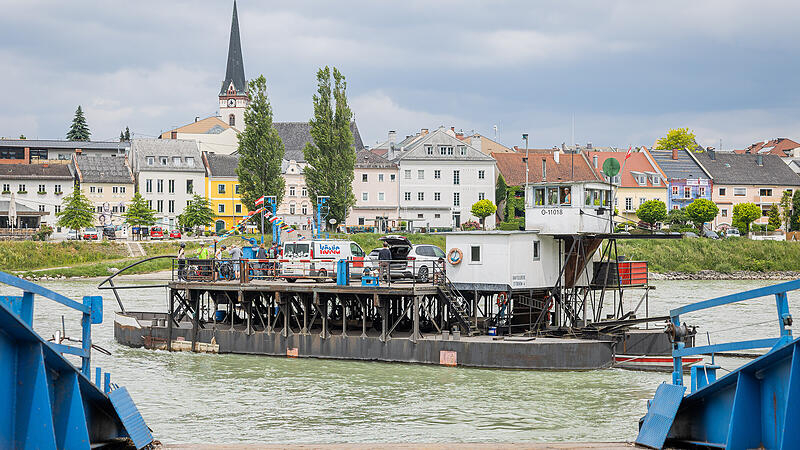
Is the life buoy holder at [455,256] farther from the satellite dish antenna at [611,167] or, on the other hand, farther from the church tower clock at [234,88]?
the church tower clock at [234,88]

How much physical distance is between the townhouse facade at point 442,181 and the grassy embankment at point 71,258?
87.7ft

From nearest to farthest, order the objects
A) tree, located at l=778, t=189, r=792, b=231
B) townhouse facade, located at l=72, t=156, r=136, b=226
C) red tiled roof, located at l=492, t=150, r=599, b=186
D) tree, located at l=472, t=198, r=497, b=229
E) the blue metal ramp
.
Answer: the blue metal ramp
tree, located at l=472, t=198, r=497, b=229
red tiled roof, located at l=492, t=150, r=599, b=186
townhouse facade, located at l=72, t=156, r=136, b=226
tree, located at l=778, t=189, r=792, b=231

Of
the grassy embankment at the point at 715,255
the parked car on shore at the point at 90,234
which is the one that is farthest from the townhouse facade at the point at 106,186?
the grassy embankment at the point at 715,255

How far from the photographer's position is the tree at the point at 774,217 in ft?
310

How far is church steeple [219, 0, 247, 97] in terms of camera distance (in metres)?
150

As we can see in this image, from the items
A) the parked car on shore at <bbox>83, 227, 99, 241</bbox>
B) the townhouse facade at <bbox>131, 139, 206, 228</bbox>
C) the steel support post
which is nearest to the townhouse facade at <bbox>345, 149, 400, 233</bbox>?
the townhouse facade at <bbox>131, 139, 206, 228</bbox>

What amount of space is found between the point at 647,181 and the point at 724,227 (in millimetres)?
9642

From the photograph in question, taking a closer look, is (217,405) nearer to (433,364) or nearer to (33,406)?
(433,364)

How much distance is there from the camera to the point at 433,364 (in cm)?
2834

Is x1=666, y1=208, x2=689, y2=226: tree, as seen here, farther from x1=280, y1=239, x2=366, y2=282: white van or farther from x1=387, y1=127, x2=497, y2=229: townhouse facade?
x1=280, y1=239, x2=366, y2=282: white van

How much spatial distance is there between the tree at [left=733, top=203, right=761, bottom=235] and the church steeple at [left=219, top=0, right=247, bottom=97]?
8682cm

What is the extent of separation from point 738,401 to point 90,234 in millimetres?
75802

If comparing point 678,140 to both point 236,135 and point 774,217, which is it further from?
point 236,135

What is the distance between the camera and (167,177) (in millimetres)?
97562
